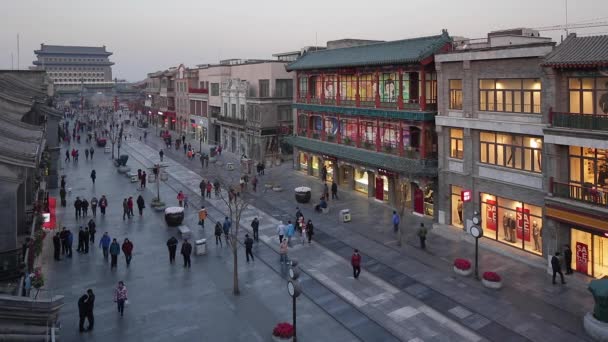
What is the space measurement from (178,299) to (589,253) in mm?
19290

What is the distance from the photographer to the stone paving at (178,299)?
1886 centimetres

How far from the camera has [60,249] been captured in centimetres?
2780

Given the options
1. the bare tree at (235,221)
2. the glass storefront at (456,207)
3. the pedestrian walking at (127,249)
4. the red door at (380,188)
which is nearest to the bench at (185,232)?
A: the bare tree at (235,221)

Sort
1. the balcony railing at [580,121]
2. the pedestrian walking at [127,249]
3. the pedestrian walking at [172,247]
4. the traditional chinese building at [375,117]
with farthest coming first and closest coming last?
1. the traditional chinese building at [375,117]
2. the pedestrian walking at [172,247]
3. the pedestrian walking at [127,249]
4. the balcony railing at [580,121]

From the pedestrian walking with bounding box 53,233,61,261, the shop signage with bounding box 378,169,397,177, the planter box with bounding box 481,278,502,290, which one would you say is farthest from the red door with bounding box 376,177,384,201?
the pedestrian walking with bounding box 53,233,61,261

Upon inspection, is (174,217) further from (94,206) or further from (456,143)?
(456,143)

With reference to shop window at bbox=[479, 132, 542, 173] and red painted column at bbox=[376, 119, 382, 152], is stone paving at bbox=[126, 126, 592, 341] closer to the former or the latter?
shop window at bbox=[479, 132, 542, 173]

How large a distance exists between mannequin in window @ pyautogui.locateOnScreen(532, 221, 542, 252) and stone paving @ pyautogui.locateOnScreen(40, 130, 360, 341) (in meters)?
13.1

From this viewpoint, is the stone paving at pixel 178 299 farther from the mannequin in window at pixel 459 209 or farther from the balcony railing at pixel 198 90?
the balcony railing at pixel 198 90

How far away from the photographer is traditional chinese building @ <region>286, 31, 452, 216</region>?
3500 cm

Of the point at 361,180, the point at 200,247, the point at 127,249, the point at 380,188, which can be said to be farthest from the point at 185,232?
the point at 361,180

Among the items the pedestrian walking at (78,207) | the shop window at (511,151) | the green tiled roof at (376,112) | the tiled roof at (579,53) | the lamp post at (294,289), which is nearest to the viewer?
the lamp post at (294,289)

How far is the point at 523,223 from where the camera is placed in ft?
88.9

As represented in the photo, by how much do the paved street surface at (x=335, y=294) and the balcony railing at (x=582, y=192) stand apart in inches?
148
